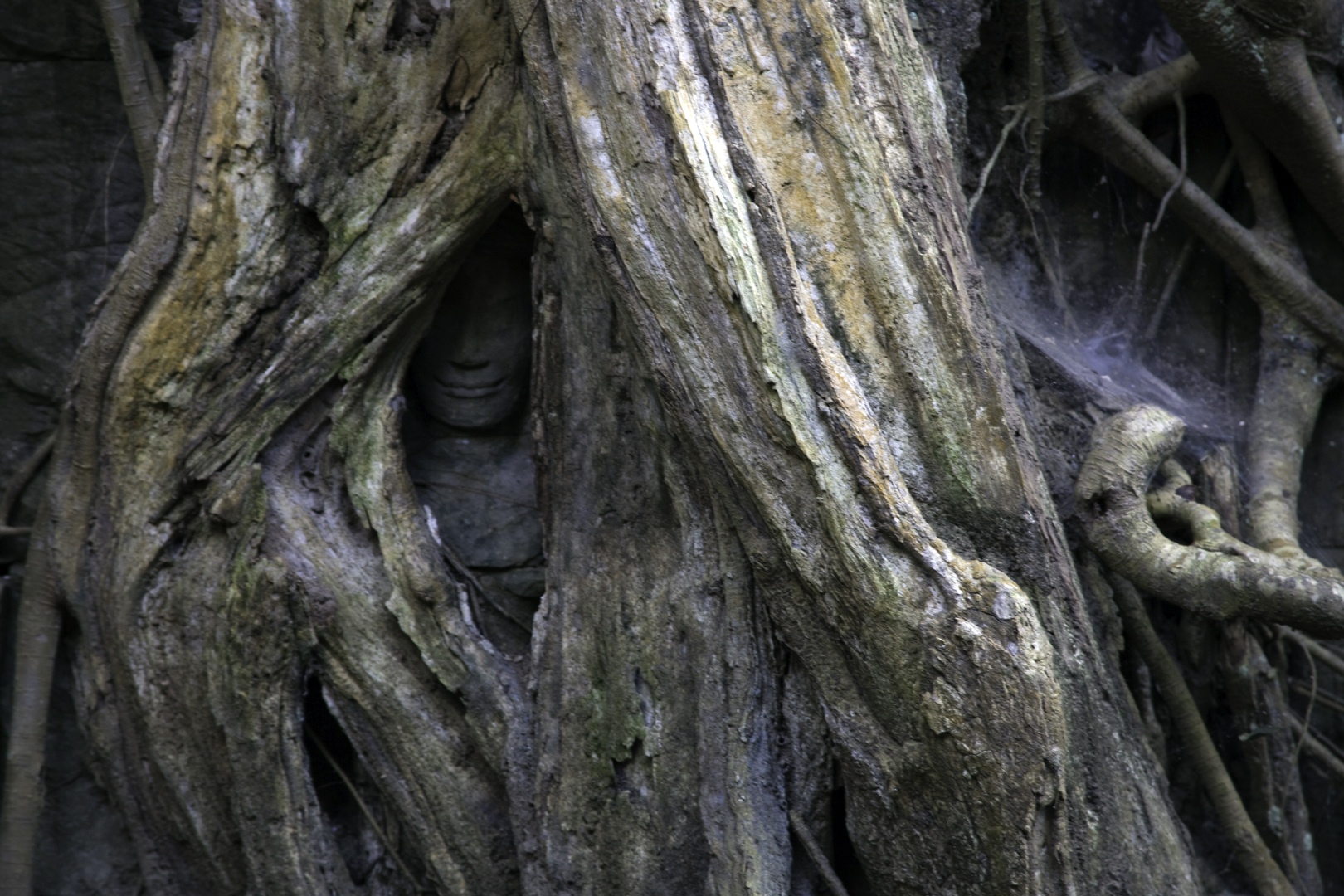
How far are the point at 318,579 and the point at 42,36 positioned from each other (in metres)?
1.42

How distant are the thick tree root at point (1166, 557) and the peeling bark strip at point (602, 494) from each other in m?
0.16

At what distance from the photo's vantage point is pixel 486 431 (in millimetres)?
1952

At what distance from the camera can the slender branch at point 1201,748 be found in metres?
1.85

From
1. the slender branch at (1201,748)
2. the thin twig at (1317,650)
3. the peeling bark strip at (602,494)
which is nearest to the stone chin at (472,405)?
the peeling bark strip at (602,494)

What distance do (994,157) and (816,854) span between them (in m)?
1.45

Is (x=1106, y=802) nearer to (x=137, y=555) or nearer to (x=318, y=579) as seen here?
(x=318, y=579)

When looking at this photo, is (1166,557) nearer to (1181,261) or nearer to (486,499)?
(1181,261)

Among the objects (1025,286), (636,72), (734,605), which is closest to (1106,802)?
(734,605)

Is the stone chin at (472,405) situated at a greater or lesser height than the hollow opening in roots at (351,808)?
greater

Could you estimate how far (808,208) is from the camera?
1.50m

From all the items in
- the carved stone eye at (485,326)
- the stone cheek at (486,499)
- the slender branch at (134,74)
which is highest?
the slender branch at (134,74)

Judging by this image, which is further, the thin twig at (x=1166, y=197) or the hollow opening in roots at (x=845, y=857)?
the thin twig at (x=1166, y=197)

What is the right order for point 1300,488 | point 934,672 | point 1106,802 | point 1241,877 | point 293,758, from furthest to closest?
point 1300,488 → point 1241,877 → point 293,758 → point 1106,802 → point 934,672

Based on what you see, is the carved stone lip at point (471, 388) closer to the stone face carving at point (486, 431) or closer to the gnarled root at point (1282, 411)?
the stone face carving at point (486, 431)
